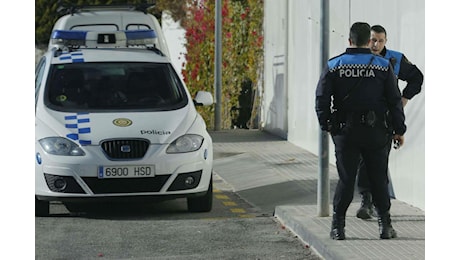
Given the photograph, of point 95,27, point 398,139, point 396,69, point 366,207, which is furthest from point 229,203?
point 95,27

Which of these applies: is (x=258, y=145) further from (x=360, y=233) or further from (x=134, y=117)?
(x=360, y=233)

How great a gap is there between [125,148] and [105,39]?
379 cm

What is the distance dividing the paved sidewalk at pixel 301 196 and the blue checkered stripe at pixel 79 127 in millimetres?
2019

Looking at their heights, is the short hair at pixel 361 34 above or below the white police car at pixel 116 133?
above

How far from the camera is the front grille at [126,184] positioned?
11.0 m

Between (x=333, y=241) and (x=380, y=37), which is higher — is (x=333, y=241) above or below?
below

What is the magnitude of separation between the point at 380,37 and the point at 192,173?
2574mm

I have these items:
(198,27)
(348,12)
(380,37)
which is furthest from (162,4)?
(380,37)

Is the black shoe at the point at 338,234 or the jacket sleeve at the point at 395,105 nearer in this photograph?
the jacket sleeve at the point at 395,105

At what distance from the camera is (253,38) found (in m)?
22.8

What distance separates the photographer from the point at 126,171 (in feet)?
36.1

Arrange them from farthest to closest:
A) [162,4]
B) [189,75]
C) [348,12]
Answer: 1. [162,4]
2. [189,75]
3. [348,12]

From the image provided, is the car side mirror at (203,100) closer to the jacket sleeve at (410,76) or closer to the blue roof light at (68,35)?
the blue roof light at (68,35)

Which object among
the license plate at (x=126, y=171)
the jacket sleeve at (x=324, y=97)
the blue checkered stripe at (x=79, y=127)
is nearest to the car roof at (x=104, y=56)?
the blue checkered stripe at (x=79, y=127)
